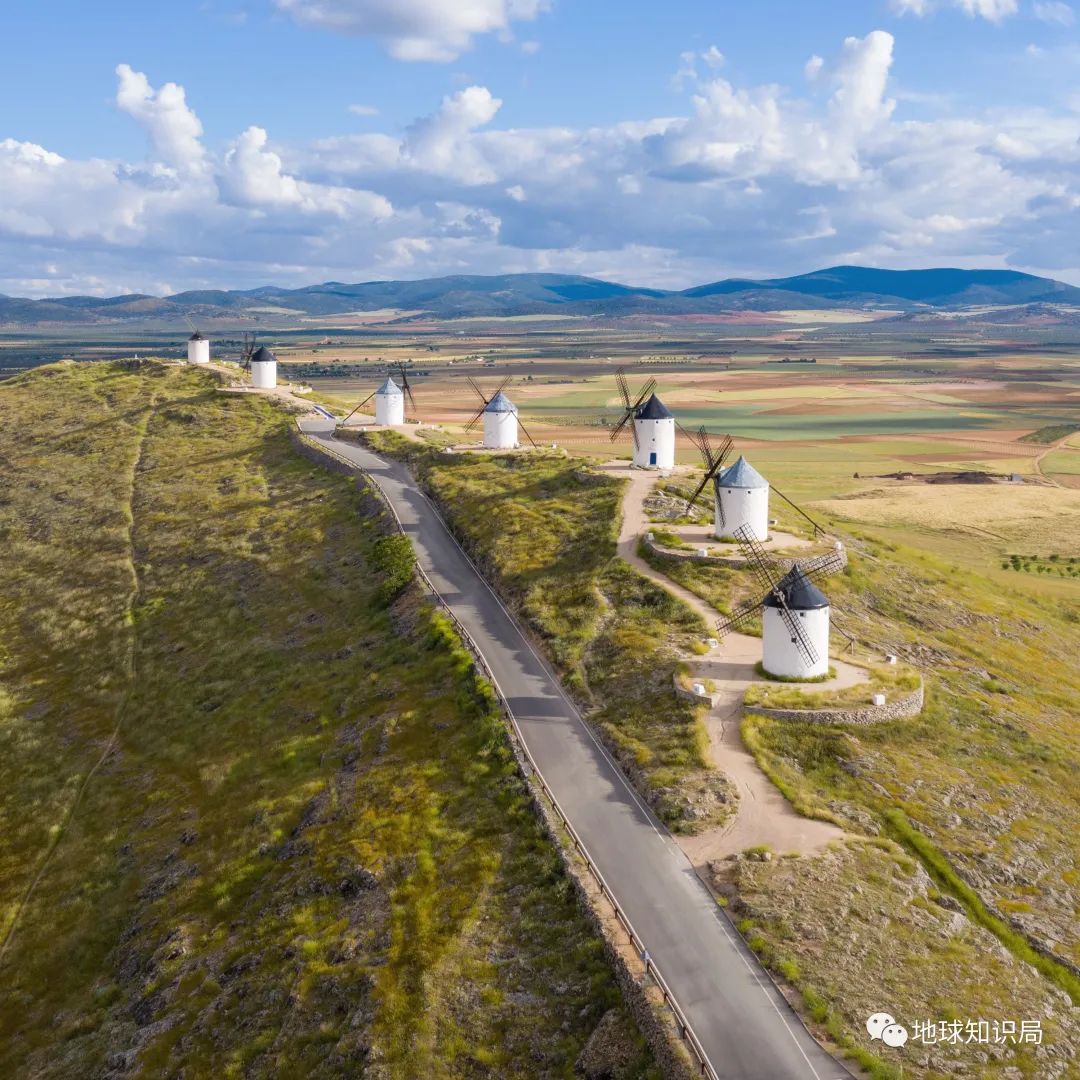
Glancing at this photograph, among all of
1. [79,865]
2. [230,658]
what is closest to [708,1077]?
[79,865]

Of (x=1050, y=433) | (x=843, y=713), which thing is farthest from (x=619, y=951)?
(x=1050, y=433)

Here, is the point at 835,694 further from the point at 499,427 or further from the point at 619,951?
the point at 499,427

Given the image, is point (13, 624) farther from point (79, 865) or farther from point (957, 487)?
point (957, 487)

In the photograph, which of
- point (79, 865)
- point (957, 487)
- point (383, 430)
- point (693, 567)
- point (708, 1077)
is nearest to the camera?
point (708, 1077)

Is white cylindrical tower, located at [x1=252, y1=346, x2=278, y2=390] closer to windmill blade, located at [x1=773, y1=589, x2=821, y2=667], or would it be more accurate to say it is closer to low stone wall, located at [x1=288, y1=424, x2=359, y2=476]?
low stone wall, located at [x1=288, y1=424, x2=359, y2=476]

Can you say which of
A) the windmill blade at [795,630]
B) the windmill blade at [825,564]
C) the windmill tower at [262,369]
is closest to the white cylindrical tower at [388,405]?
the windmill tower at [262,369]

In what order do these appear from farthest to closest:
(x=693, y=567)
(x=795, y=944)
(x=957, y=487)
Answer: (x=957, y=487) < (x=693, y=567) < (x=795, y=944)

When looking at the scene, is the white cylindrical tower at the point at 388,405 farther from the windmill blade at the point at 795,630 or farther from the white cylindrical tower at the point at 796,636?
the windmill blade at the point at 795,630

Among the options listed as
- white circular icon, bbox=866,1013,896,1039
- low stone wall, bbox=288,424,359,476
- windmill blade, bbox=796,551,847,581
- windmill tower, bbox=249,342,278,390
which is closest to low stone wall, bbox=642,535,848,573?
windmill blade, bbox=796,551,847,581
